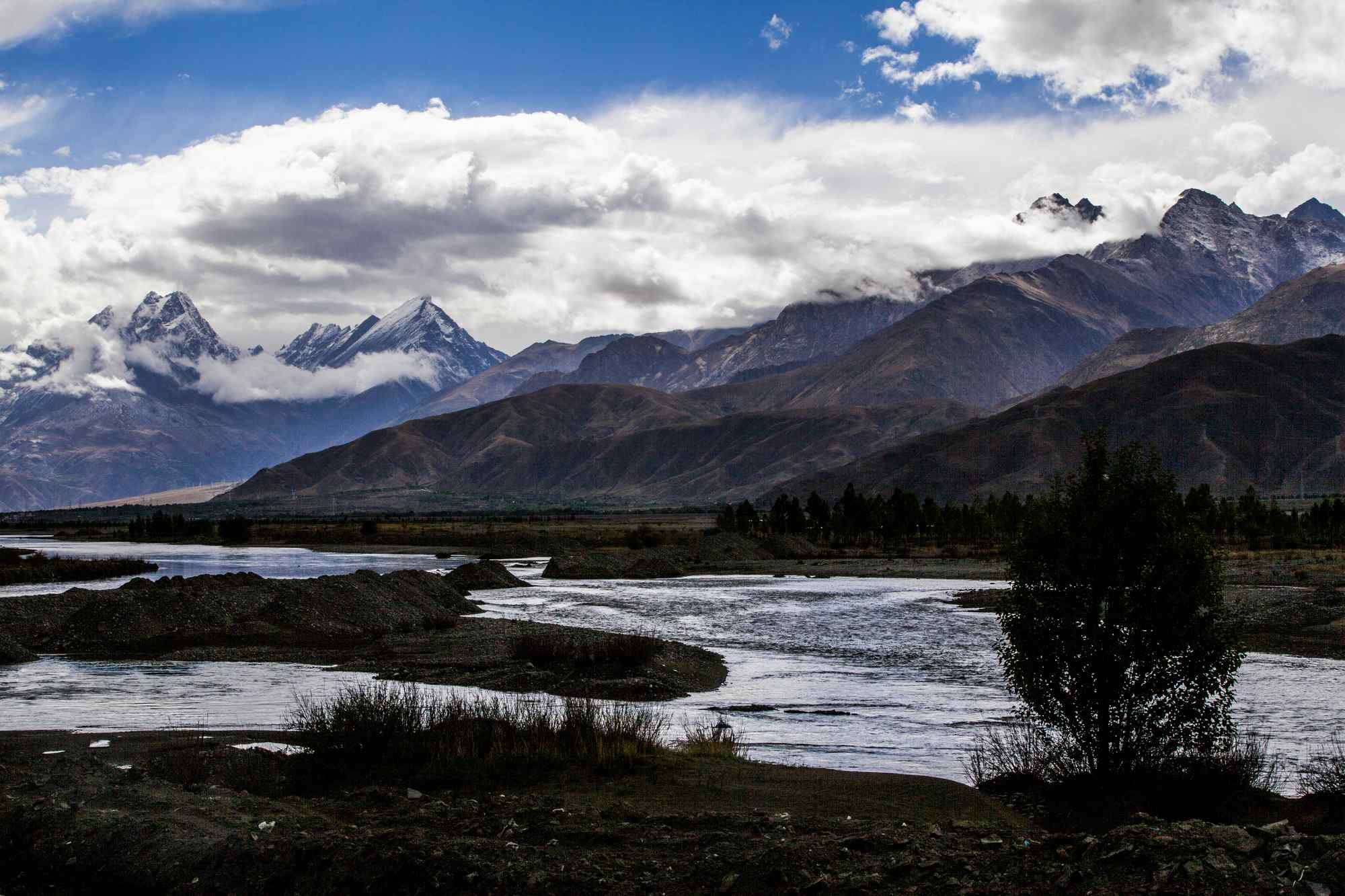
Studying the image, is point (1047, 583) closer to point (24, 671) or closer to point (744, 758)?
point (744, 758)

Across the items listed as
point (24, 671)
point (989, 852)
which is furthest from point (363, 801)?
point (24, 671)

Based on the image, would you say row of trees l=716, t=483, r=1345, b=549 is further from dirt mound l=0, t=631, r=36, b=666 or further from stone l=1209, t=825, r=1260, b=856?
stone l=1209, t=825, r=1260, b=856

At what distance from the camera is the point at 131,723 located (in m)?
28.1

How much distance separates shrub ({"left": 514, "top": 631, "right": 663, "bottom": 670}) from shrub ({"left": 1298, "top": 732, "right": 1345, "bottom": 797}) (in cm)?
1955

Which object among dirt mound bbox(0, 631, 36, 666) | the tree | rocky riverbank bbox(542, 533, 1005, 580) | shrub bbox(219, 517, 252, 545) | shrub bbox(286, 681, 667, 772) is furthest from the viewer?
shrub bbox(219, 517, 252, 545)

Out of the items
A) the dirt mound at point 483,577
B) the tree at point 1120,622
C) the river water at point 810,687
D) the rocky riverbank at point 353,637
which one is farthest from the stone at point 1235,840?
the dirt mound at point 483,577

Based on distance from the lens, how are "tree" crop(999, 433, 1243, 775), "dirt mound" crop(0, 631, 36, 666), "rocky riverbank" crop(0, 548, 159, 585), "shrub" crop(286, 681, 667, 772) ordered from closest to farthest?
"tree" crop(999, 433, 1243, 775) → "shrub" crop(286, 681, 667, 772) → "dirt mound" crop(0, 631, 36, 666) → "rocky riverbank" crop(0, 548, 159, 585)

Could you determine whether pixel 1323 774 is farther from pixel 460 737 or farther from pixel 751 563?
pixel 751 563

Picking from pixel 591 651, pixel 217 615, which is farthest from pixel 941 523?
pixel 591 651

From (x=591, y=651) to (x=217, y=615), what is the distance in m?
20.2

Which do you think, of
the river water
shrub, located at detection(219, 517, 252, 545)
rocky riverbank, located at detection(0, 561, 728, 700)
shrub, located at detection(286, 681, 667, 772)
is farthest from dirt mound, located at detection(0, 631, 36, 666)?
shrub, located at detection(219, 517, 252, 545)

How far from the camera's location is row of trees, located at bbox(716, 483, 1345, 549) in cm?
13162

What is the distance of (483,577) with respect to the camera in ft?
286

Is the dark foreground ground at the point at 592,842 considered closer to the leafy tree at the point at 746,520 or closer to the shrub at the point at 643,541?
the shrub at the point at 643,541
